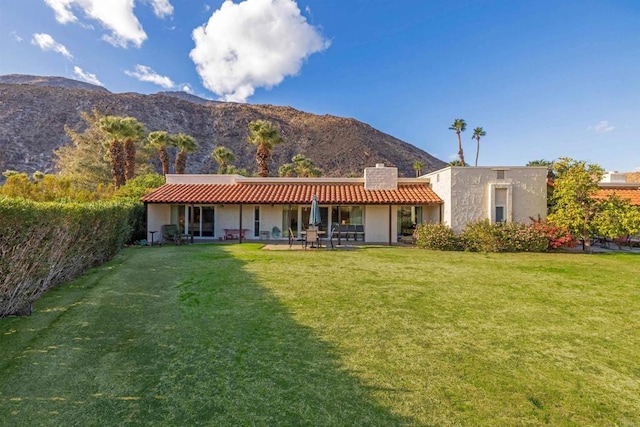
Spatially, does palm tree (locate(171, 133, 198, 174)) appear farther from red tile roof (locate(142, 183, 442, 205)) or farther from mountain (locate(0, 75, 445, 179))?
mountain (locate(0, 75, 445, 179))

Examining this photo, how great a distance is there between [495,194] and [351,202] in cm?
849

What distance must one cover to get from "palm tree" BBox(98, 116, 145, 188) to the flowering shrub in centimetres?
3190

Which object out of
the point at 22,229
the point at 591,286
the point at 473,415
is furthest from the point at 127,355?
the point at 591,286

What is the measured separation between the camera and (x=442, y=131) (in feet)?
156

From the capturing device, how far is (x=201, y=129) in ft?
298

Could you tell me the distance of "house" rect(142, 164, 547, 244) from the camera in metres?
18.1

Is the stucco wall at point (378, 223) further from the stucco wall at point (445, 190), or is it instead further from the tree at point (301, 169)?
the tree at point (301, 169)

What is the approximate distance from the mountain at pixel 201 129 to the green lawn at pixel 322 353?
67.7 metres

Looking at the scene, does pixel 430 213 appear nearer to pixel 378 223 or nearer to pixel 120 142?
pixel 378 223

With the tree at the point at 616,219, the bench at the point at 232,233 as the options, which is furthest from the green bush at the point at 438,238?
the bench at the point at 232,233

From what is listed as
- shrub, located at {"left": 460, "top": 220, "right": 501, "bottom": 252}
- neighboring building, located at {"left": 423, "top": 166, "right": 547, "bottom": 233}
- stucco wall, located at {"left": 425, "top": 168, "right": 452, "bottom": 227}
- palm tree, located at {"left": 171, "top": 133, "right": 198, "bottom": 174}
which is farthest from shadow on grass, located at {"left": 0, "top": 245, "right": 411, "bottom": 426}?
palm tree, located at {"left": 171, "top": 133, "right": 198, "bottom": 174}

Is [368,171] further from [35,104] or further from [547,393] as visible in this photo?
[35,104]

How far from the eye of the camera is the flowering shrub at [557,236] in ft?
54.2

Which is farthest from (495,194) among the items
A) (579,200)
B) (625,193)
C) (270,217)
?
(270,217)
